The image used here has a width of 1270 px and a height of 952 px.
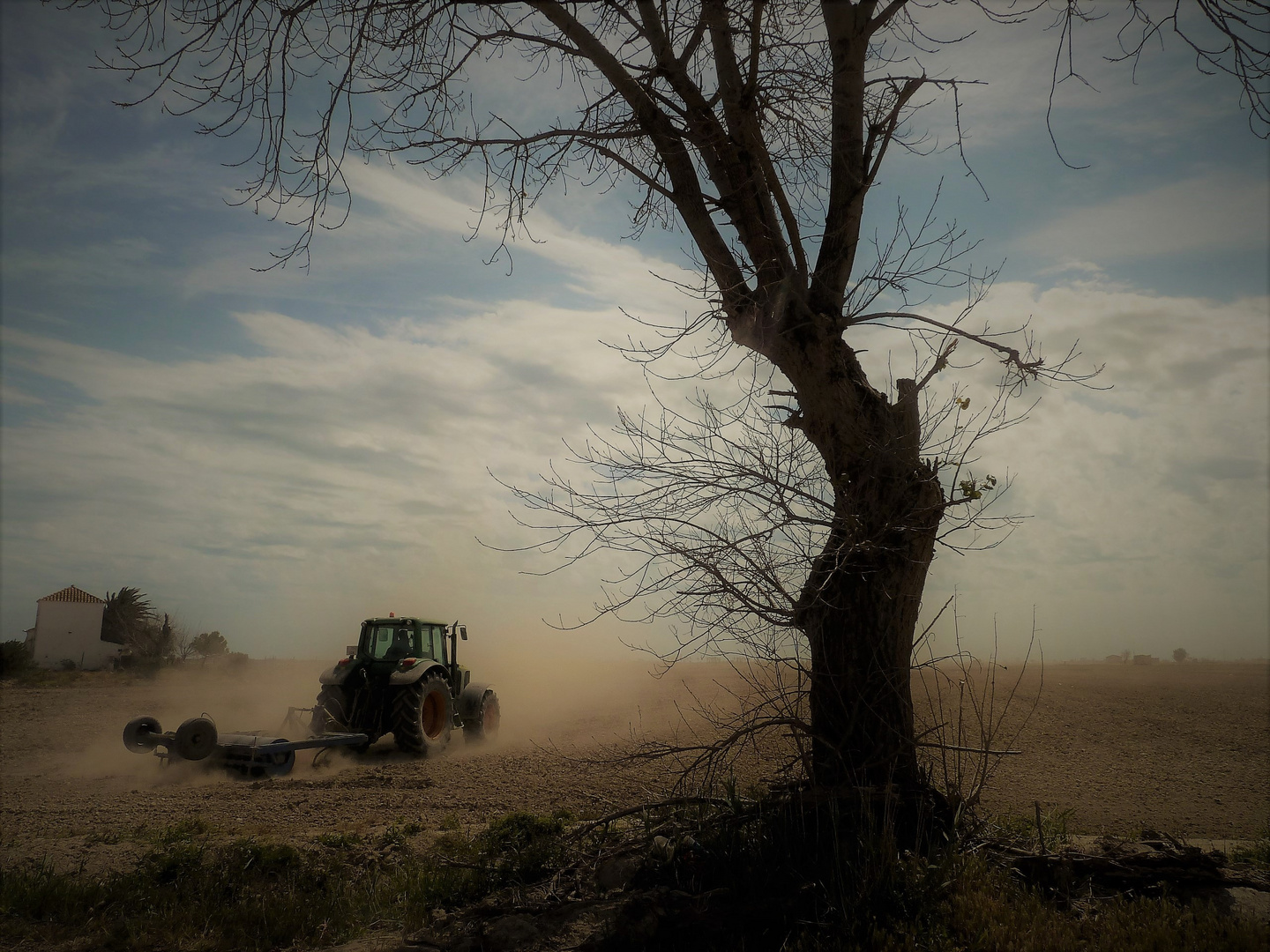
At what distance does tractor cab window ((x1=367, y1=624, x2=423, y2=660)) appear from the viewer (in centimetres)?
1166

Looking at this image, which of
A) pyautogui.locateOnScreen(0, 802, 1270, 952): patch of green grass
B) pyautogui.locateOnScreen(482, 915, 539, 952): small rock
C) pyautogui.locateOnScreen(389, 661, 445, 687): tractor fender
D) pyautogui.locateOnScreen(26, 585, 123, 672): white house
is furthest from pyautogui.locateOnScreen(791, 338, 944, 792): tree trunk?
pyautogui.locateOnScreen(26, 585, 123, 672): white house

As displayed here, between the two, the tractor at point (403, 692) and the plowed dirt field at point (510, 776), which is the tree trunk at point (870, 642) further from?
the tractor at point (403, 692)

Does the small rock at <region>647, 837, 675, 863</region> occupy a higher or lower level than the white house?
lower

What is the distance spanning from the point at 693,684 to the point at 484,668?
495 inches

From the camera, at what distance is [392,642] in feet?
39.1

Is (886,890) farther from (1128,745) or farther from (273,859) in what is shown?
(1128,745)

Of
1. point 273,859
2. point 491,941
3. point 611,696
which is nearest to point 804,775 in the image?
point 491,941

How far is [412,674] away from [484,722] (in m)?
2.42

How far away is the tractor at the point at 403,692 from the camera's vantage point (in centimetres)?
1070

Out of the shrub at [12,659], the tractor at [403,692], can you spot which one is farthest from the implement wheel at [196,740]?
the shrub at [12,659]

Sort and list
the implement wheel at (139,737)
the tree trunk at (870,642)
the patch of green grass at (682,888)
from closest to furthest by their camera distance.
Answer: the patch of green grass at (682,888)
the tree trunk at (870,642)
the implement wheel at (139,737)

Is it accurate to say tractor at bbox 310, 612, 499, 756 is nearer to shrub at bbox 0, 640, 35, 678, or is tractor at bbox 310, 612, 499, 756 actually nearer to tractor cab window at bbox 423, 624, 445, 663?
tractor cab window at bbox 423, 624, 445, 663

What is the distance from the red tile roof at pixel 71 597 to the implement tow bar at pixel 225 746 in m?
28.3

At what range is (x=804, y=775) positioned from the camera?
5.20 metres
